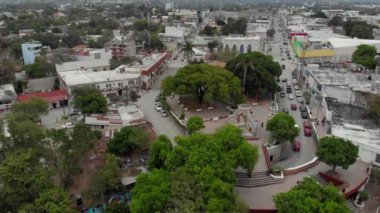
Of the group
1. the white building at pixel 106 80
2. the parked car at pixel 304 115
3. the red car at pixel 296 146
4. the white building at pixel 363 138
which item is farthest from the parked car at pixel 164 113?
the white building at pixel 363 138

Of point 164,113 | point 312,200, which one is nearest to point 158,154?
point 312,200

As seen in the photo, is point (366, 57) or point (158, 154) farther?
point (366, 57)

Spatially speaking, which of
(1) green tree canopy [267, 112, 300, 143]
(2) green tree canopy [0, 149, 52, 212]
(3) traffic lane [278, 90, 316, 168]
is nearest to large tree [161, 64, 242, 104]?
(1) green tree canopy [267, 112, 300, 143]

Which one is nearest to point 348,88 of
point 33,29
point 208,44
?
point 208,44

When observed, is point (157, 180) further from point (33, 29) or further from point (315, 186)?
point (33, 29)

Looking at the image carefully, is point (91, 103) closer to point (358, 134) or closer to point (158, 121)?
point (158, 121)

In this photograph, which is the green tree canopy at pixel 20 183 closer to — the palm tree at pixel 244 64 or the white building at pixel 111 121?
the white building at pixel 111 121
